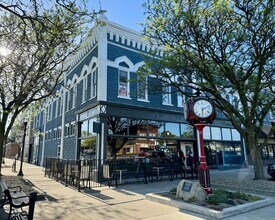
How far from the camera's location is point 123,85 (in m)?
15.2

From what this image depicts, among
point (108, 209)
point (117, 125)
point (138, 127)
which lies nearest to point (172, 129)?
point (138, 127)

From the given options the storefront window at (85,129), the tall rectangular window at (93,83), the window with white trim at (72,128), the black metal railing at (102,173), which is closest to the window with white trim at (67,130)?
the window with white trim at (72,128)

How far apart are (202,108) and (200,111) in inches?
5.8

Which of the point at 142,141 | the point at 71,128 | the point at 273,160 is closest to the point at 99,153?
the point at 142,141

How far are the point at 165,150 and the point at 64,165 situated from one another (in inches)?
280

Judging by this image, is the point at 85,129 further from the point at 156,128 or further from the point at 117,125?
the point at 156,128

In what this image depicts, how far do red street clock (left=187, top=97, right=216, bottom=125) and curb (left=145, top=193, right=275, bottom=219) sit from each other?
2.97 meters

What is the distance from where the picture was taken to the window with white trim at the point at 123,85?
588 inches

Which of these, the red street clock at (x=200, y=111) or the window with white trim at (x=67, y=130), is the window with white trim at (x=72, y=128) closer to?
the window with white trim at (x=67, y=130)

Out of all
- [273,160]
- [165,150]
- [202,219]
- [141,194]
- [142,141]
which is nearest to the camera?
[202,219]

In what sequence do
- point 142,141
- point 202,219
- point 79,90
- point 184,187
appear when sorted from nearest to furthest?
point 202,219
point 184,187
point 142,141
point 79,90

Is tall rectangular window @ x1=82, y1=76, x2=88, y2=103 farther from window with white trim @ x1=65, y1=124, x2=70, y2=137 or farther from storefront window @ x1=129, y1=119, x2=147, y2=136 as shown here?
storefront window @ x1=129, y1=119, x2=147, y2=136

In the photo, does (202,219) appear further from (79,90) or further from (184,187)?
(79,90)

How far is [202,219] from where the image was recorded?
19.3 feet
